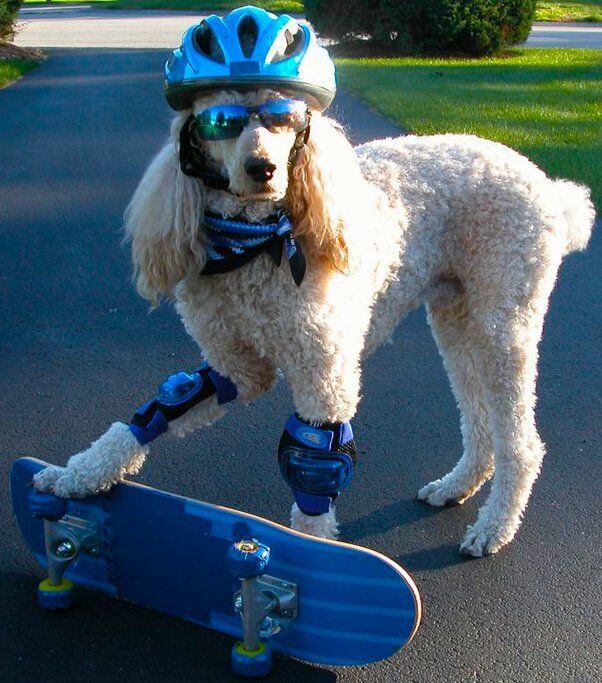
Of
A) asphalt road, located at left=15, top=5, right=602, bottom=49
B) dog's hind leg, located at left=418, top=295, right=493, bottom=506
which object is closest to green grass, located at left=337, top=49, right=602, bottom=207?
dog's hind leg, located at left=418, top=295, right=493, bottom=506

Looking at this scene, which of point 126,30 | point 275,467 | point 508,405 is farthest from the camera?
point 126,30

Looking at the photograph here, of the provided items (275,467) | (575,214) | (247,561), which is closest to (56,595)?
(247,561)

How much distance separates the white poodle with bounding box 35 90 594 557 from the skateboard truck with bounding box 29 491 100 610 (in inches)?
4.3

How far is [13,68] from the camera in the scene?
15719mm

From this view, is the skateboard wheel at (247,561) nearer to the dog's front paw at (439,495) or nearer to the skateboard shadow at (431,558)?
the skateboard shadow at (431,558)

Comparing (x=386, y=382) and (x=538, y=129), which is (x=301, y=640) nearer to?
(x=386, y=382)

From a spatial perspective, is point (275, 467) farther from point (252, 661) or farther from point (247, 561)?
point (247, 561)

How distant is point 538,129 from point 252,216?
871cm

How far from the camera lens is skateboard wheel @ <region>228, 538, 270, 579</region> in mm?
2529

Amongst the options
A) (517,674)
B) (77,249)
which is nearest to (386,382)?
(517,674)

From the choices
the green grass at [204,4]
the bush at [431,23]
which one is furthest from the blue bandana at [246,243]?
the green grass at [204,4]

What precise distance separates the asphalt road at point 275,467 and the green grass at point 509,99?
106 inches

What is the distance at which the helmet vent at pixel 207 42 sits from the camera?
2484mm

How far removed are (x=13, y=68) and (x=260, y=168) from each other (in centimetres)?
1479
